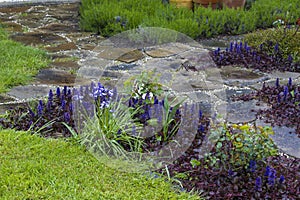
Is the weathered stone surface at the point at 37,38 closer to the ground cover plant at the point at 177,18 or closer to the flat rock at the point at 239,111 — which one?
the ground cover plant at the point at 177,18

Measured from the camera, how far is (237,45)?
5.16 m

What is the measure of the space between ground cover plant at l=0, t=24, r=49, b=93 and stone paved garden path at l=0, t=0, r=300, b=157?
0.32ft

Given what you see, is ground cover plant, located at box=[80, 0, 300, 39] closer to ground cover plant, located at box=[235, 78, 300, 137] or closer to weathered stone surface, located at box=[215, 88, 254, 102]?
weathered stone surface, located at box=[215, 88, 254, 102]

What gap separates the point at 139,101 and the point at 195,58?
5.64 feet

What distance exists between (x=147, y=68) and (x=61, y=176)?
205 cm

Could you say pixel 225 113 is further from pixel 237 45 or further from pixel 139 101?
pixel 237 45

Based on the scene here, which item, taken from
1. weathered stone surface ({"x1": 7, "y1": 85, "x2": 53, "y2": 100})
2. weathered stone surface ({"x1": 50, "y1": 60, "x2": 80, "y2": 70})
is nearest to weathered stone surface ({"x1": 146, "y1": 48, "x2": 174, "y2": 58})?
weathered stone surface ({"x1": 50, "y1": 60, "x2": 80, "y2": 70})

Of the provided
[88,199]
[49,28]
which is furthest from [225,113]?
[49,28]

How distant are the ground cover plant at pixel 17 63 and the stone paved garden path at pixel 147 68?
10 centimetres

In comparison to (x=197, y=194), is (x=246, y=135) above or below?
above

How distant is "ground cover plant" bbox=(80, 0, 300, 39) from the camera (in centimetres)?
597

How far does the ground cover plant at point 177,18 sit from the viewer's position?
5969 mm

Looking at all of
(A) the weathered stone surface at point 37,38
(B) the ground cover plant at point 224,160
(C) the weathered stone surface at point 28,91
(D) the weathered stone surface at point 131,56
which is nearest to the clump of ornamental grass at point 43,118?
(B) the ground cover plant at point 224,160

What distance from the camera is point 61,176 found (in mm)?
2832
